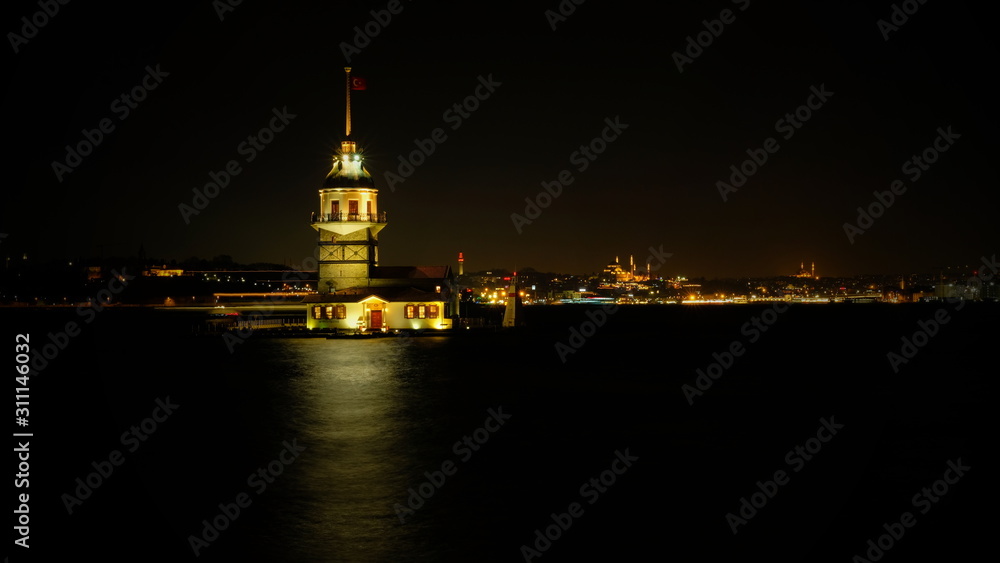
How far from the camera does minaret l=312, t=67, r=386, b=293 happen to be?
166 ft

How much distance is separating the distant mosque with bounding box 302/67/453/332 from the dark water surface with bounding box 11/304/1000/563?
39.7 ft

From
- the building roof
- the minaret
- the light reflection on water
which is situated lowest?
the light reflection on water

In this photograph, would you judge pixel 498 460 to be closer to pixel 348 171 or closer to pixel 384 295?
pixel 384 295

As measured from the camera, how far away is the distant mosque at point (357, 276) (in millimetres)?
50531

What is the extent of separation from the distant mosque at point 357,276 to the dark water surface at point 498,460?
39.7ft

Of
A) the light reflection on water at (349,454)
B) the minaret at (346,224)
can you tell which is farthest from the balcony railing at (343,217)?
the light reflection on water at (349,454)

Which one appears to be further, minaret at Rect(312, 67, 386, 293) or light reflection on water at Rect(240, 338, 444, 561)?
minaret at Rect(312, 67, 386, 293)

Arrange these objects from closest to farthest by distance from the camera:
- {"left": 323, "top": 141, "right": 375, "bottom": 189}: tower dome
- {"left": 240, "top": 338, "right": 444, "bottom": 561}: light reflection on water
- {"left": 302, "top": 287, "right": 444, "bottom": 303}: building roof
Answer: {"left": 240, "top": 338, "right": 444, "bottom": 561}: light reflection on water
{"left": 302, "top": 287, "right": 444, "bottom": 303}: building roof
{"left": 323, "top": 141, "right": 375, "bottom": 189}: tower dome

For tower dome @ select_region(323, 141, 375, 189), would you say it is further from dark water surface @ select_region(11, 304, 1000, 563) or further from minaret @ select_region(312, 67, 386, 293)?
dark water surface @ select_region(11, 304, 1000, 563)

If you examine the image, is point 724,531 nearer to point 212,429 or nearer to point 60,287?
point 212,429

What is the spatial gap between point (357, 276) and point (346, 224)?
3350 millimetres

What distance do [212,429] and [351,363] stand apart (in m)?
14.8

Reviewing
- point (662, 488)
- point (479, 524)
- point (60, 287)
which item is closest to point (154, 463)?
point (479, 524)

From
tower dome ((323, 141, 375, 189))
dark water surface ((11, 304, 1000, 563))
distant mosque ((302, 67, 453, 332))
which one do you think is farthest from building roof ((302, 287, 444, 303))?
dark water surface ((11, 304, 1000, 563))
